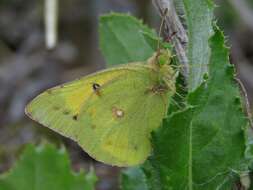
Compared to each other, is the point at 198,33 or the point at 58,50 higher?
the point at 198,33

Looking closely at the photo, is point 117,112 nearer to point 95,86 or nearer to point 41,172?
point 95,86

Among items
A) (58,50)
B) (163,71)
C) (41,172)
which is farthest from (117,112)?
(58,50)

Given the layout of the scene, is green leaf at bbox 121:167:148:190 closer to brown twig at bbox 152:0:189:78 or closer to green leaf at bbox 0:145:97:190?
brown twig at bbox 152:0:189:78

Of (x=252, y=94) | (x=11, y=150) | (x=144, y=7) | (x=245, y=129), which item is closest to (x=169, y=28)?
(x=245, y=129)

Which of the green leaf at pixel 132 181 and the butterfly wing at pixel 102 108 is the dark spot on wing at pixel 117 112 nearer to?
the butterfly wing at pixel 102 108

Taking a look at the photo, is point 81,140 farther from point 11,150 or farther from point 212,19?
point 11,150
